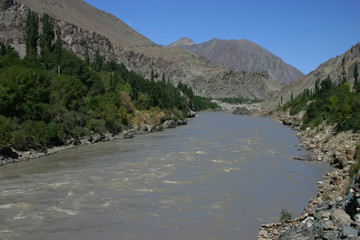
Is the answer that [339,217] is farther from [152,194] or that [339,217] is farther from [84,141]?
[84,141]

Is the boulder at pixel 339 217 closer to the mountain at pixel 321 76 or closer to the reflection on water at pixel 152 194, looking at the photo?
the reflection on water at pixel 152 194

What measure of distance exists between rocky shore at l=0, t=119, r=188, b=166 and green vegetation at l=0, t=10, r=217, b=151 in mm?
646

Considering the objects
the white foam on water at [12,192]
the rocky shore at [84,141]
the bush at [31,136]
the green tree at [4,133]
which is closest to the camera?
the white foam on water at [12,192]

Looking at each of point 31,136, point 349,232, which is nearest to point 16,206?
point 349,232

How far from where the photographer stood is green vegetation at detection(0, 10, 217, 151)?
104 feet

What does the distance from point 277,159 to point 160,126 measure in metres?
31.6

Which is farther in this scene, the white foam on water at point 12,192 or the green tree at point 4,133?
the green tree at point 4,133

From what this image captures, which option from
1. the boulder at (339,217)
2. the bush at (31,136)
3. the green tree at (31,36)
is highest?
the green tree at (31,36)

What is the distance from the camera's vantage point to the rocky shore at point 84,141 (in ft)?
91.1

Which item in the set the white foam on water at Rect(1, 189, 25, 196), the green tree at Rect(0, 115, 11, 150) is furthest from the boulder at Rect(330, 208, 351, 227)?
the green tree at Rect(0, 115, 11, 150)

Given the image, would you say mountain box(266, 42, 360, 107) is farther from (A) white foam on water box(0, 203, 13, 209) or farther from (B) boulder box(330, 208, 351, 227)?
(B) boulder box(330, 208, 351, 227)

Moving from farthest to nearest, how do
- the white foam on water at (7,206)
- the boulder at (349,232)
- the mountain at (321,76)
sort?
the mountain at (321,76) < the white foam on water at (7,206) < the boulder at (349,232)

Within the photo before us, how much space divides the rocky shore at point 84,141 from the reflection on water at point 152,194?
1401 mm

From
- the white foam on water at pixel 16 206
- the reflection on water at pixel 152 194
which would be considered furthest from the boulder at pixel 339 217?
the white foam on water at pixel 16 206
